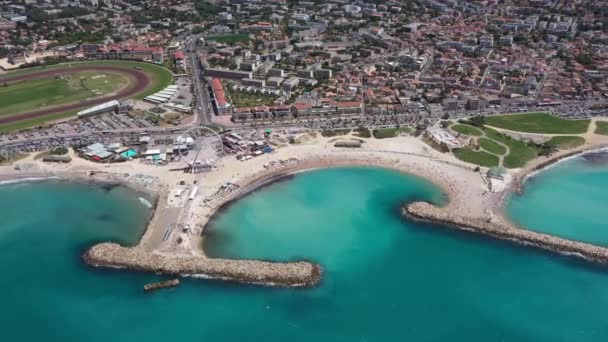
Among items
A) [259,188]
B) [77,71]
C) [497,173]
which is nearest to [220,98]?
[259,188]

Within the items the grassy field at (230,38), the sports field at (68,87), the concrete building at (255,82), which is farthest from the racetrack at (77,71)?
the grassy field at (230,38)

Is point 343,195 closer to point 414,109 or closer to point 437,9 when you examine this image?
point 414,109

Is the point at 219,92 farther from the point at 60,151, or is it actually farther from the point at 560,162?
the point at 560,162

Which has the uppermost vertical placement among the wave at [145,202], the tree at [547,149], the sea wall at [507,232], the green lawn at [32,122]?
the tree at [547,149]

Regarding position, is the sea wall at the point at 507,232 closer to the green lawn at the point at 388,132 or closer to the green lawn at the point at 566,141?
the green lawn at the point at 388,132

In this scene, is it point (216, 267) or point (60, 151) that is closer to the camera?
point (216, 267)

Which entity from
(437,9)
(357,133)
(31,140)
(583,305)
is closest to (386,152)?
(357,133)
